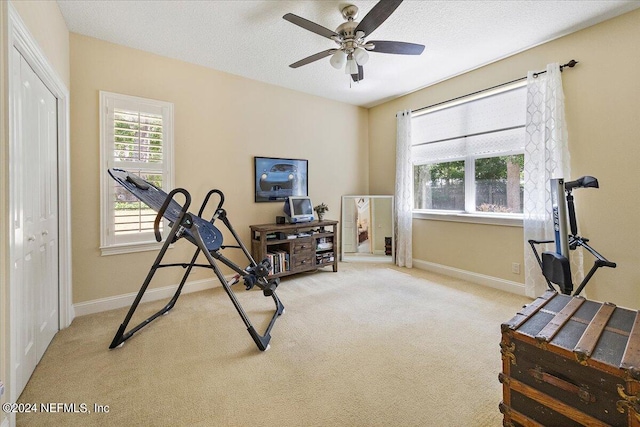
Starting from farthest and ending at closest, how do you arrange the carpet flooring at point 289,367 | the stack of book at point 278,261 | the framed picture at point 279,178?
1. the framed picture at point 279,178
2. the stack of book at point 278,261
3. the carpet flooring at point 289,367

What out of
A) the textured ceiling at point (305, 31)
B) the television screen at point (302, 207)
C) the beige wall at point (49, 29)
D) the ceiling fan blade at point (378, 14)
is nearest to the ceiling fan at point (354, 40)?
the ceiling fan blade at point (378, 14)

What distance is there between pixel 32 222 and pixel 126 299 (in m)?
1.40

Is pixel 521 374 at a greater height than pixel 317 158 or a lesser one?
lesser

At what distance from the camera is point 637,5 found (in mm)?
2426

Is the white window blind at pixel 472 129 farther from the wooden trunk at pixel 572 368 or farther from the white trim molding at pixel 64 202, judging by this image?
the white trim molding at pixel 64 202

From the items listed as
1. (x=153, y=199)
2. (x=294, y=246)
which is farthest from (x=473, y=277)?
(x=153, y=199)

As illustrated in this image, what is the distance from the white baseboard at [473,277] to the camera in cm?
337

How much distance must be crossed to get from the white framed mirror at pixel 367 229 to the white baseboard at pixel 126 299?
8.11 feet

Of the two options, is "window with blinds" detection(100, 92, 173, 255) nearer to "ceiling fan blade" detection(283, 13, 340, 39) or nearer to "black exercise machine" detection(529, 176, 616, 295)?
"ceiling fan blade" detection(283, 13, 340, 39)

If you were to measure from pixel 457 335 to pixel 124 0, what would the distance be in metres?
4.06

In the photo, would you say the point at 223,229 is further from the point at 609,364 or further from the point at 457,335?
the point at 609,364

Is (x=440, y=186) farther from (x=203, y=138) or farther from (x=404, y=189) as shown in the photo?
(x=203, y=138)

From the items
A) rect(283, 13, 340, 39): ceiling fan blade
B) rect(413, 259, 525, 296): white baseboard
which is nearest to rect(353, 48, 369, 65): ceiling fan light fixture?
rect(283, 13, 340, 39): ceiling fan blade

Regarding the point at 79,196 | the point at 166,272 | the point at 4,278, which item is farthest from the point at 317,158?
the point at 4,278
